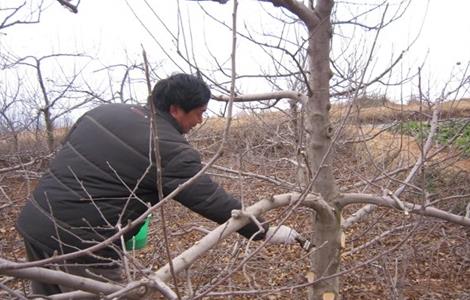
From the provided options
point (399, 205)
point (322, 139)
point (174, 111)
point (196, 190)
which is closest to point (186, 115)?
point (174, 111)

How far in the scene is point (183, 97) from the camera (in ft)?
6.69

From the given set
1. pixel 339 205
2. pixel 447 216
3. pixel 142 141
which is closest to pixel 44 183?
pixel 142 141

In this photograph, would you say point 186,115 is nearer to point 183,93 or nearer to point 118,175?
point 183,93

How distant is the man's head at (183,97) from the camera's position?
2036 millimetres

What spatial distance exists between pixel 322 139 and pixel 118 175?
3.49 ft

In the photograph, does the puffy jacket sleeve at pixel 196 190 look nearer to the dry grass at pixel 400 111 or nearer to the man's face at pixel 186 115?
the man's face at pixel 186 115

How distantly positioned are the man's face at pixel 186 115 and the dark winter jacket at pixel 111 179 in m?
0.04

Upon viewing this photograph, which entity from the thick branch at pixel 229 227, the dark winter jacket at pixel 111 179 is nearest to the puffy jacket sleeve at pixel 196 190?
the dark winter jacket at pixel 111 179

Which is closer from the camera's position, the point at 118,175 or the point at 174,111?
the point at 118,175

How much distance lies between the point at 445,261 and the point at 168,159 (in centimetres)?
467

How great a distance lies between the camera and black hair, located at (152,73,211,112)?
2035 millimetres

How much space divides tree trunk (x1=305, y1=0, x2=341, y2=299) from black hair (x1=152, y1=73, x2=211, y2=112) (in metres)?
0.57

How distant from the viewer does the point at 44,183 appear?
2109 millimetres

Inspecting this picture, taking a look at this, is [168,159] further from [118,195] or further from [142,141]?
[118,195]
